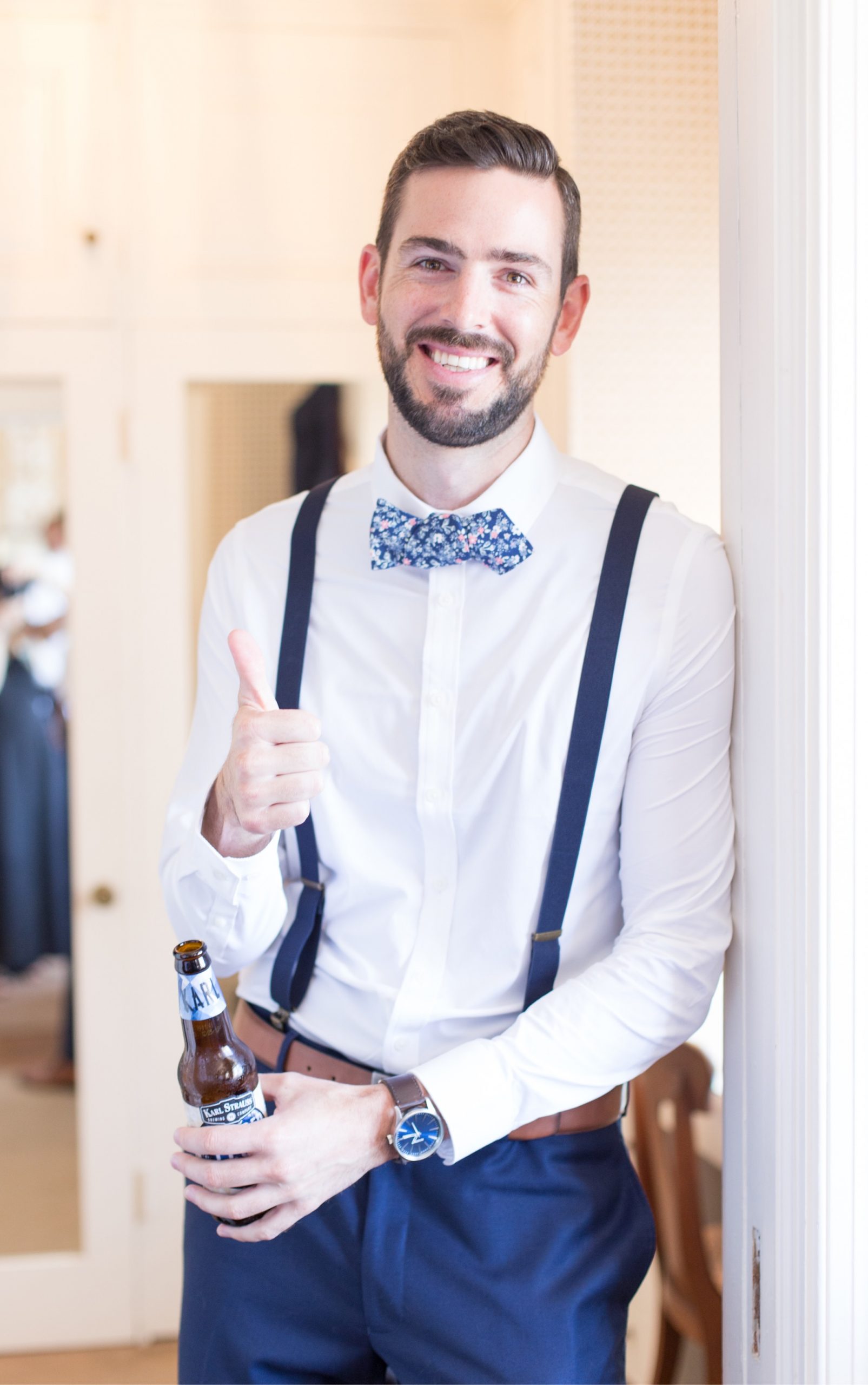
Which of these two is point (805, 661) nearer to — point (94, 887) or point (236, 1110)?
point (236, 1110)

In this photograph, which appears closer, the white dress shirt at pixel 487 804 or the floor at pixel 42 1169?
the white dress shirt at pixel 487 804

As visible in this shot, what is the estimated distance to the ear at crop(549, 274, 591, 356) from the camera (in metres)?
1.30

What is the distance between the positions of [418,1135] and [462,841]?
0.96ft

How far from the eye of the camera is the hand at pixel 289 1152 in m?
1.00

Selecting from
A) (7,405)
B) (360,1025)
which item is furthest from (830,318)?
(7,405)

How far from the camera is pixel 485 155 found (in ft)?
3.86

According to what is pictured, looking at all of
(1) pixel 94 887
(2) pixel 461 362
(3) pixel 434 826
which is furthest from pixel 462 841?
(1) pixel 94 887

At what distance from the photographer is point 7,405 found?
8.63 feet

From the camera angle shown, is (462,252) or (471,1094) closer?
(471,1094)

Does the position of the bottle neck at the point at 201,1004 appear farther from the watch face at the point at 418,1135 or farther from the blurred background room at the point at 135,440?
the blurred background room at the point at 135,440

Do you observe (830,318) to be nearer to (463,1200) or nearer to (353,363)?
(463,1200)

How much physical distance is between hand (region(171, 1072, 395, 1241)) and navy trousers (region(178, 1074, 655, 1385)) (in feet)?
0.41

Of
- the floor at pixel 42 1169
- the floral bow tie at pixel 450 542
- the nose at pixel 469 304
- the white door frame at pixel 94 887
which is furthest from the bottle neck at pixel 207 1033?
the floor at pixel 42 1169

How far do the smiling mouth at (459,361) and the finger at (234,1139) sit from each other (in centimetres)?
73
